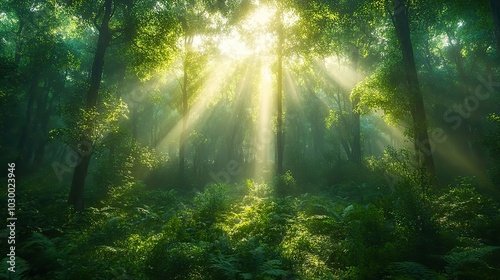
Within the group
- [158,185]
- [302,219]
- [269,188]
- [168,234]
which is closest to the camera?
[168,234]

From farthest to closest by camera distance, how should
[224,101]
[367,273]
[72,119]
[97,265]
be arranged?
[224,101]
[72,119]
[97,265]
[367,273]

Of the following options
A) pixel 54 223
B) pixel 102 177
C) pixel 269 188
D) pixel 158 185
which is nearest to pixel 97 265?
pixel 54 223

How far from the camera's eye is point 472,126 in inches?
1003

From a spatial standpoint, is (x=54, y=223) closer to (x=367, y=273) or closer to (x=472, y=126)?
(x=367, y=273)

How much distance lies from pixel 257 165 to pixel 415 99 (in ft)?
102

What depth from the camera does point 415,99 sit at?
14789 millimetres

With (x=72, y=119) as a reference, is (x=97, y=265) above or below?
below

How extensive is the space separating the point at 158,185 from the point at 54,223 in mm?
16122

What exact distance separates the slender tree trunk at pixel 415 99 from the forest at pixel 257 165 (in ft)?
0.25

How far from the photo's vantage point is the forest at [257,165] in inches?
253

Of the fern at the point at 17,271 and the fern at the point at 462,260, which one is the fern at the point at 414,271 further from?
the fern at the point at 17,271

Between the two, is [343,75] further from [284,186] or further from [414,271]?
[414,271]
